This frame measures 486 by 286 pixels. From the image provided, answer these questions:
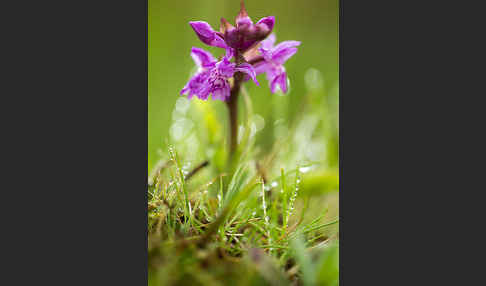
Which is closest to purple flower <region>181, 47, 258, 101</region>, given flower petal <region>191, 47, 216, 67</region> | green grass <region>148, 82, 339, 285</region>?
flower petal <region>191, 47, 216, 67</region>

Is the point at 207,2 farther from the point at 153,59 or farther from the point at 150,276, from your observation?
the point at 150,276

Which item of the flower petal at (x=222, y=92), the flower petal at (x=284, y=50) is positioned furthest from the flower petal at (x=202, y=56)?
the flower petal at (x=284, y=50)

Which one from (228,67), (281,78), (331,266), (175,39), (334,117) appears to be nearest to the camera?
(331,266)

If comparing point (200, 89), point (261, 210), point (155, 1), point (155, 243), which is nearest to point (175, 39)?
point (155, 1)

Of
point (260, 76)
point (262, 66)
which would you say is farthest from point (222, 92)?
point (260, 76)

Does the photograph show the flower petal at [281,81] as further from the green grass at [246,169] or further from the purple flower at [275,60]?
the green grass at [246,169]

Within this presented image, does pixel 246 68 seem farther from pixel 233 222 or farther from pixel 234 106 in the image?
pixel 233 222
